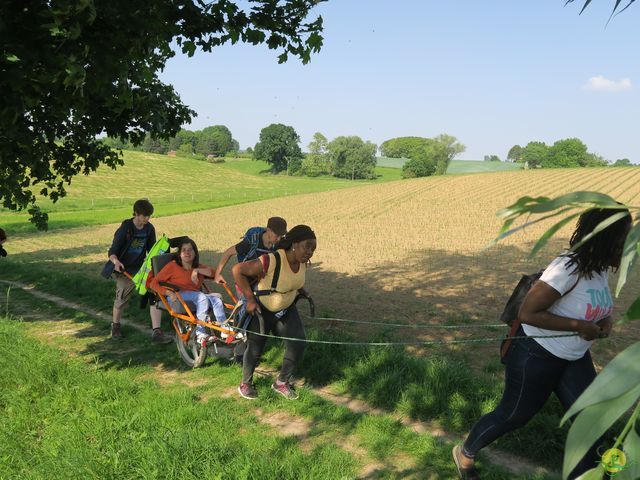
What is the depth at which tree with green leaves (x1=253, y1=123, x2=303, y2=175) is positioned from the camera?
352 feet

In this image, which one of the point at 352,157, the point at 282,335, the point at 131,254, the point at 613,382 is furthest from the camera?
the point at 352,157

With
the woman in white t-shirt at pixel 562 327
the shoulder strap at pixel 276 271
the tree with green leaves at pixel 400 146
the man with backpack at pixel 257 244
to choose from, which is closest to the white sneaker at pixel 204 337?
the man with backpack at pixel 257 244

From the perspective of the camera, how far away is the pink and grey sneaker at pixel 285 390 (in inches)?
192

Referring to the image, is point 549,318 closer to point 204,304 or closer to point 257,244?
point 257,244

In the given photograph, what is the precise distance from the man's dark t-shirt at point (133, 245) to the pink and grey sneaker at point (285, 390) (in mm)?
3127

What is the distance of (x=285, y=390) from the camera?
4.92 m

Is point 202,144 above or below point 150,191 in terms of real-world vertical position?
above

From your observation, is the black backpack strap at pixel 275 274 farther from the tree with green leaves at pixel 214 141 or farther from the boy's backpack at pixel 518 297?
the tree with green leaves at pixel 214 141

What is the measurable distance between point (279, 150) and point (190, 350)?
104m

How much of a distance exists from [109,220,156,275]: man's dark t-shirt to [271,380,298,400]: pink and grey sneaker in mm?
3127

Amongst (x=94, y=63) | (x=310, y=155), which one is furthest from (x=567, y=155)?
(x=94, y=63)

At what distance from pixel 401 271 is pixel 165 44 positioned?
10.7 meters

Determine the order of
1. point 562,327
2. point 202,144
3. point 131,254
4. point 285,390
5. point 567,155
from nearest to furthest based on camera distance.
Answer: point 562,327
point 285,390
point 131,254
point 567,155
point 202,144

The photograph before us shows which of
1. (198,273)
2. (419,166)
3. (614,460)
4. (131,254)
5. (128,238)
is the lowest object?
(198,273)
